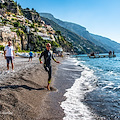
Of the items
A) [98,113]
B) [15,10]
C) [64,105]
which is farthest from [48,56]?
[15,10]

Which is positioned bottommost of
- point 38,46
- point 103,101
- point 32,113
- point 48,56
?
point 103,101

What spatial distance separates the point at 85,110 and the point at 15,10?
124 m

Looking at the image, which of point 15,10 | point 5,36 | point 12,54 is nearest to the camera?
point 12,54

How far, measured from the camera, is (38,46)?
245 ft

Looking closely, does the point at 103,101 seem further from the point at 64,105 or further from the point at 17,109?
the point at 17,109

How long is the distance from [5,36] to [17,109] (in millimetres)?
50552

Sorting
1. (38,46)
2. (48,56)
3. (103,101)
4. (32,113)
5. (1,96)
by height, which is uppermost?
(38,46)

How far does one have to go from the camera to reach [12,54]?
6.79 m

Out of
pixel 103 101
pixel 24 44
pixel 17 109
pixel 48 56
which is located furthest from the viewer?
pixel 24 44

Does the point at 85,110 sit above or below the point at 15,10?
below

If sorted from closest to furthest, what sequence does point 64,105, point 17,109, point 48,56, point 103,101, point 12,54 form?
point 17,109
point 64,105
point 103,101
point 48,56
point 12,54

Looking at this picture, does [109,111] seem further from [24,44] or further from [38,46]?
[38,46]

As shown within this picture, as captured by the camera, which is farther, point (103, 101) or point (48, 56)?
point (48, 56)

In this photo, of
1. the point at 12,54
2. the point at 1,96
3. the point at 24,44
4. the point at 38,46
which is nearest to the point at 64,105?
the point at 1,96
